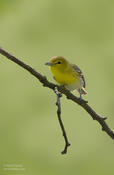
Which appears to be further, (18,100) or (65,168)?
(18,100)

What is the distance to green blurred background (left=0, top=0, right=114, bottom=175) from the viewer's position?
11.8 feet

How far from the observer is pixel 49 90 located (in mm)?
3883

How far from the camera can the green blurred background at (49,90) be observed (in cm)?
358

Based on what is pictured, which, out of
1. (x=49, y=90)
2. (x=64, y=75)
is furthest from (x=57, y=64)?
(x=49, y=90)

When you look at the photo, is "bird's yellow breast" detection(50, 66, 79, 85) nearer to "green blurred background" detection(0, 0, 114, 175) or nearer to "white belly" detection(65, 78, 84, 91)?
"white belly" detection(65, 78, 84, 91)

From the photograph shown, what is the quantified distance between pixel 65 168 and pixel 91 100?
0.63 metres

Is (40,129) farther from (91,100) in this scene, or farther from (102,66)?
(102,66)

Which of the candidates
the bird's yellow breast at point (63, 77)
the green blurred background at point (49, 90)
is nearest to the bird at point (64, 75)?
the bird's yellow breast at point (63, 77)

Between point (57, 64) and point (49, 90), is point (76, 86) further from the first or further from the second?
point (49, 90)

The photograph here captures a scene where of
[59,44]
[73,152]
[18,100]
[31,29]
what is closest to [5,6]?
[31,29]

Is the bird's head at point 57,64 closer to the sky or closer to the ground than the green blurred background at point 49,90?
closer to the ground

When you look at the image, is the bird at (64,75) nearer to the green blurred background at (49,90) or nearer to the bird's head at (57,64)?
the bird's head at (57,64)

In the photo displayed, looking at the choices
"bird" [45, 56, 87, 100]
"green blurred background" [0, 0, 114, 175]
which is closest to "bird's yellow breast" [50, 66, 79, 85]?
"bird" [45, 56, 87, 100]

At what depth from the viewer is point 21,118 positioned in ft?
12.7
